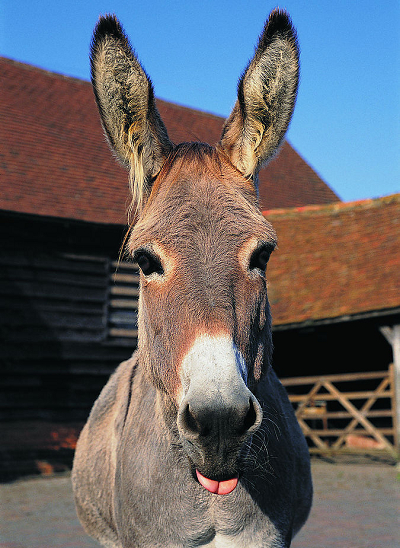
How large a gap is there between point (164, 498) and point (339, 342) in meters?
12.8

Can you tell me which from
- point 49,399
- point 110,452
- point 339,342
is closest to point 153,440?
point 110,452

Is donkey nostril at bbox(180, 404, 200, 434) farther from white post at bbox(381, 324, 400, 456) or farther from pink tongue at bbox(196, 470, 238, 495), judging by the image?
white post at bbox(381, 324, 400, 456)

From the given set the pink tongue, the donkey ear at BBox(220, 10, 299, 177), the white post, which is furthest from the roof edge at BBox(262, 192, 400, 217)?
the pink tongue

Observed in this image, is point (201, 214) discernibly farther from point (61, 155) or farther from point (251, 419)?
point (61, 155)

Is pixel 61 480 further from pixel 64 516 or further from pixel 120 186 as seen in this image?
pixel 120 186

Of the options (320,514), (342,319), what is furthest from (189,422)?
(342,319)

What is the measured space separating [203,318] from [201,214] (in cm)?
50

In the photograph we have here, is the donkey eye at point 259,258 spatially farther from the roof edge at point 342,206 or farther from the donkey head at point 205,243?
the roof edge at point 342,206

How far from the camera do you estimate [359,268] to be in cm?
1302

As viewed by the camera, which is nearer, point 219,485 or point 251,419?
point 251,419

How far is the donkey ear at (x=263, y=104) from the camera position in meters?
2.63

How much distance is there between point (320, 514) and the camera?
7062mm

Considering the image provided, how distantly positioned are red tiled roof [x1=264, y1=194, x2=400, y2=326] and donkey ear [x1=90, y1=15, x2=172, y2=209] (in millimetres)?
9248

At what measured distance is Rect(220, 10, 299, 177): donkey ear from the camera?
2.63 meters
